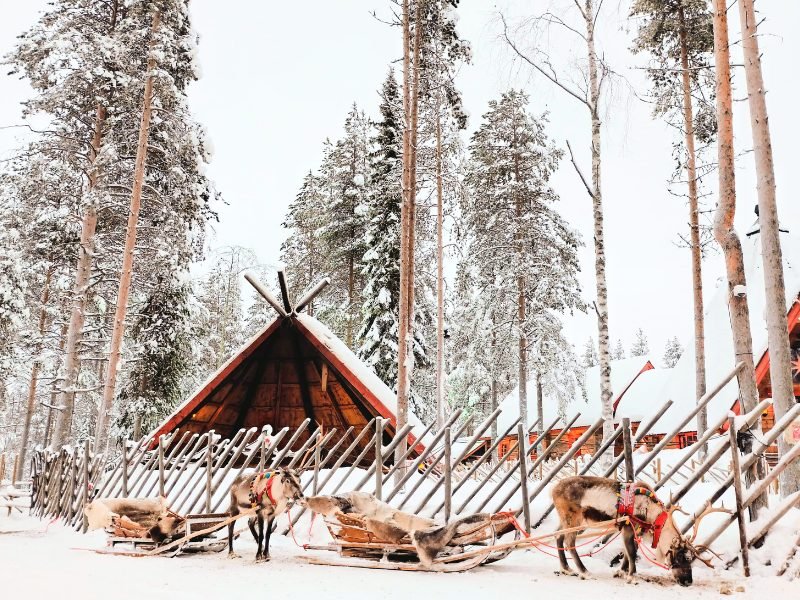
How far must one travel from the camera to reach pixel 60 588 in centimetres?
394

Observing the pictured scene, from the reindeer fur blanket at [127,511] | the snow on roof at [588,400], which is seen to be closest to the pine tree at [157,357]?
the reindeer fur blanket at [127,511]

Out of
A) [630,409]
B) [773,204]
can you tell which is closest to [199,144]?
[773,204]

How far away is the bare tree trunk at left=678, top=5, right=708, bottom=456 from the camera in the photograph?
13.0m

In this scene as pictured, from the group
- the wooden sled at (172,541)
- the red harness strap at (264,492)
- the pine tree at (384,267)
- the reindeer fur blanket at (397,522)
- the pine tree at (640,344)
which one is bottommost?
the wooden sled at (172,541)

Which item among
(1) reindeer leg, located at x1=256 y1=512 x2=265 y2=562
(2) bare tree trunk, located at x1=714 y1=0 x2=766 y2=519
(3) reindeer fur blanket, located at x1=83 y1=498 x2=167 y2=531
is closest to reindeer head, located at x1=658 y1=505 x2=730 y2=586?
(2) bare tree trunk, located at x1=714 y1=0 x2=766 y2=519

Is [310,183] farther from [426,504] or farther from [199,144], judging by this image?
[426,504]

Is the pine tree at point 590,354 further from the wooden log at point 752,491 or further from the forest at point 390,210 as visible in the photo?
the wooden log at point 752,491

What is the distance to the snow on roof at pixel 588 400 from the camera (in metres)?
28.5

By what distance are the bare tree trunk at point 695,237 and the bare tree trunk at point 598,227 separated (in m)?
4.45

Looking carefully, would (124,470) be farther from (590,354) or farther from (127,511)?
(590,354)

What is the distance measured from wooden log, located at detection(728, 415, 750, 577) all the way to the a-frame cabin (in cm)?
574

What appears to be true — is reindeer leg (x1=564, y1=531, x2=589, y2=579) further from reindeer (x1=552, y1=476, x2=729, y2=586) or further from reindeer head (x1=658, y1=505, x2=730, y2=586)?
reindeer head (x1=658, y1=505, x2=730, y2=586)

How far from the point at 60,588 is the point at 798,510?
5.77m

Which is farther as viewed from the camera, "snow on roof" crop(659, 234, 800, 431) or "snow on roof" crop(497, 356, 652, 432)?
"snow on roof" crop(497, 356, 652, 432)
